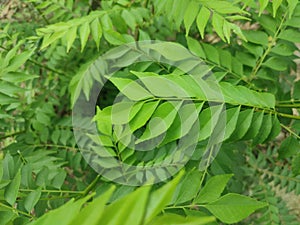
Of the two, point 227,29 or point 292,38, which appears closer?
point 227,29

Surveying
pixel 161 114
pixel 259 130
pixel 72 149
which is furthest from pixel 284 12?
pixel 72 149

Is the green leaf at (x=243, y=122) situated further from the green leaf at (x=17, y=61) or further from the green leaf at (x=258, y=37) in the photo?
the green leaf at (x=17, y=61)

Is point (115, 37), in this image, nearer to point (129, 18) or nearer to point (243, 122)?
point (129, 18)

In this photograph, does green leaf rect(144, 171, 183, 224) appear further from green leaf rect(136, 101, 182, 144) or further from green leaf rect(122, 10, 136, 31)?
green leaf rect(122, 10, 136, 31)

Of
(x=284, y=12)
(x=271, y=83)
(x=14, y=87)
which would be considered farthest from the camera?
(x=271, y=83)

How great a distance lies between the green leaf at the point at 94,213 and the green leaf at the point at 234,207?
48 cm

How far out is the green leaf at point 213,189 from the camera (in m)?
0.77

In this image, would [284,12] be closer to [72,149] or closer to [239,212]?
[239,212]

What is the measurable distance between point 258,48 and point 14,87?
0.67 meters

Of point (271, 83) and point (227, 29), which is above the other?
point (227, 29)

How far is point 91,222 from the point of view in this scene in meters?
0.27

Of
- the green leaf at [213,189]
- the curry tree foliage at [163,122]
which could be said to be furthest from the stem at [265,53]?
the green leaf at [213,189]

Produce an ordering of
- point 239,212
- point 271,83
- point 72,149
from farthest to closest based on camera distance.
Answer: point 72,149
point 271,83
point 239,212

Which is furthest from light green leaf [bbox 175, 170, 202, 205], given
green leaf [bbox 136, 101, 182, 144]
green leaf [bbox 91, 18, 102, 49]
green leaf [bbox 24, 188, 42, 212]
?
green leaf [bbox 91, 18, 102, 49]
